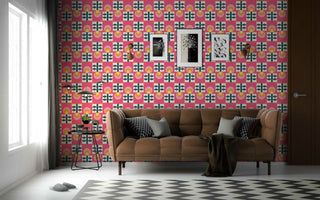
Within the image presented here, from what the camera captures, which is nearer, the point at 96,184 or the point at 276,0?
the point at 96,184

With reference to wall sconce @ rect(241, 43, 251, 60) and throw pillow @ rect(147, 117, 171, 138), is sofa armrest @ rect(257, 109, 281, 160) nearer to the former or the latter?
wall sconce @ rect(241, 43, 251, 60)

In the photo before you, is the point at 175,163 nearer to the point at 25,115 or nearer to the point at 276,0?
the point at 25,115

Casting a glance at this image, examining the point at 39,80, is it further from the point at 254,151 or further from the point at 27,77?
the point at 254,151

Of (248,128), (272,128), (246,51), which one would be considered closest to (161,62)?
(246,51)

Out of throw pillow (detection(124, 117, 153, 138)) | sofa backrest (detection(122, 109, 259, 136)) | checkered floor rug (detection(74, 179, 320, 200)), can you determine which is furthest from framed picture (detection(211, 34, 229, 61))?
checkered floor rug (detection(74, 179, 320, 200))

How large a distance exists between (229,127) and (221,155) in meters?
0.56

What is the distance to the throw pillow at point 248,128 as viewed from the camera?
5953 millimetres

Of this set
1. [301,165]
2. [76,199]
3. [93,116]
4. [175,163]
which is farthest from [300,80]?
[76,199]

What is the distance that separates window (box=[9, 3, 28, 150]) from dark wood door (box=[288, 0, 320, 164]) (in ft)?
12.7

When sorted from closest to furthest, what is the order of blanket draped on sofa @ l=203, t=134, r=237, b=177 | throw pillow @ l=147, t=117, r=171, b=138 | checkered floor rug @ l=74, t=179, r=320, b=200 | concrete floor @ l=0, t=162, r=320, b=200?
checkered floor rug @ l=74, t=179, r=320, b=200
concrete floor @ l=0, t=162, r=320, b=200
blanket draped on sofa @ l=203, t=134, r=237, b=177
throw pillow @ l=147, t=117, r=171, b=138

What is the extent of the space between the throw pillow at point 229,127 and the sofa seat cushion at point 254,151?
269 mm

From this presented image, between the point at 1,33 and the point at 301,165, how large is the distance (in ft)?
15.1

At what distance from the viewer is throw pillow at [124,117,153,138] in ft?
19.6

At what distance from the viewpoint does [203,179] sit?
208 inches
